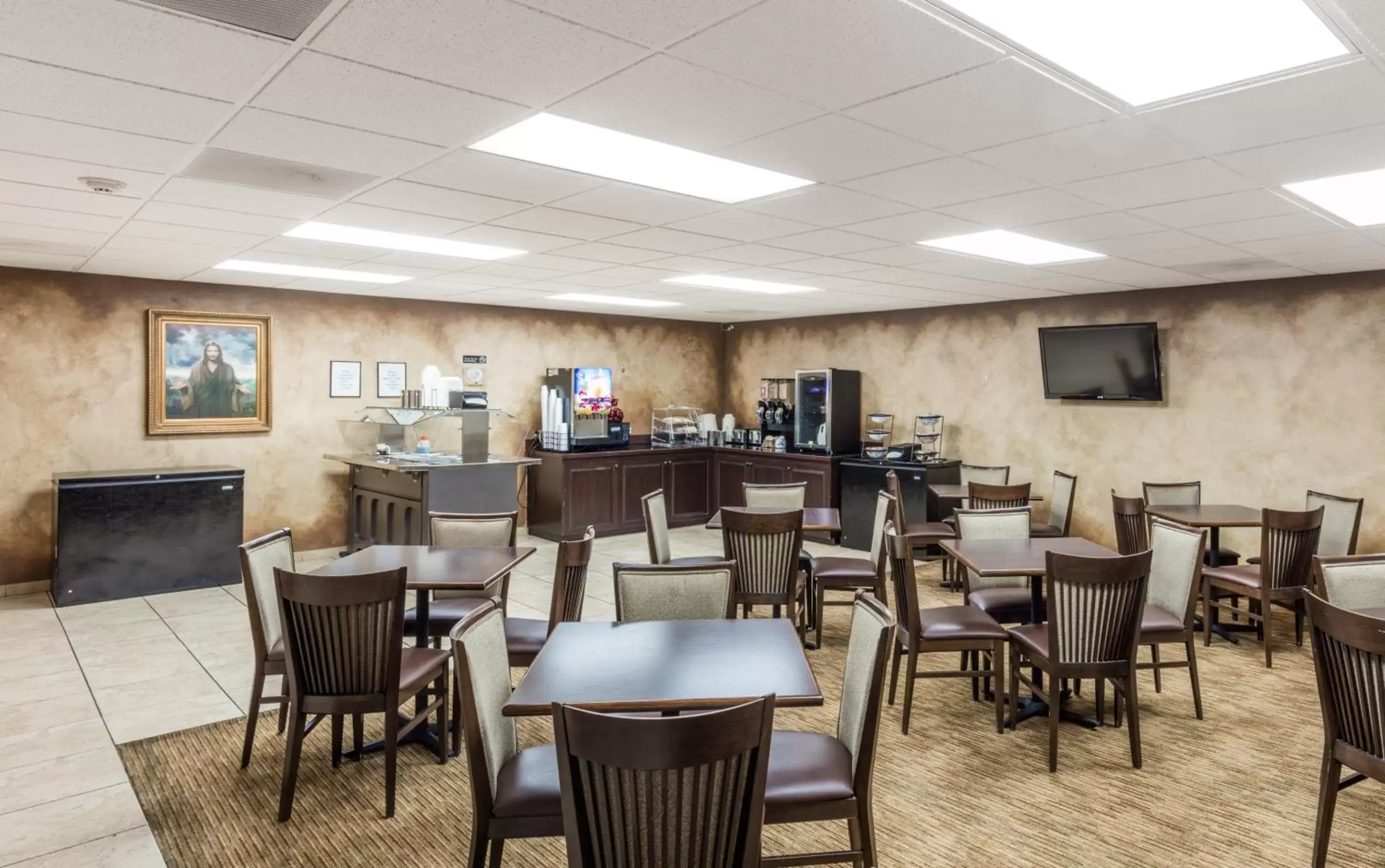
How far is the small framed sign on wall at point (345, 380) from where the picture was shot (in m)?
8.18

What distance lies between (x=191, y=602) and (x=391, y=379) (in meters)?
2.97

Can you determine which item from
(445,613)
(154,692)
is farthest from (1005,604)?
(154,692)

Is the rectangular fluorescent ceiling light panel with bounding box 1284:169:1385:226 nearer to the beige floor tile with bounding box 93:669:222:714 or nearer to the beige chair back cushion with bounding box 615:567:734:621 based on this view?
the beige chair back cushion with bounding box 615:567:734:621

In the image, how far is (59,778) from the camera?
137 inches

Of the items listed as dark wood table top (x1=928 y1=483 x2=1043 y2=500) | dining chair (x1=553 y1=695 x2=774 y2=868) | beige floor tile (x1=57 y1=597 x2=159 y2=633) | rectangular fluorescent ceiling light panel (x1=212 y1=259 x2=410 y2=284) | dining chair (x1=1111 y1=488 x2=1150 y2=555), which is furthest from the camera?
dark wood table top (x1=928 y1=483 x2=1043 y2=500)

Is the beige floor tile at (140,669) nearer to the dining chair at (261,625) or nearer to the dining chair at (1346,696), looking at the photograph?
the dining chair at (261,625)

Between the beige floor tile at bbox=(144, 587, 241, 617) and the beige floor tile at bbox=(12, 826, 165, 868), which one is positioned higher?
the beige floor tile at bbox=(144, 587, 241, 617)

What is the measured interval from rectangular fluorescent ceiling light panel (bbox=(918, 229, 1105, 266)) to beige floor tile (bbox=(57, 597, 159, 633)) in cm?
620

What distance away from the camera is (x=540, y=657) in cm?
281

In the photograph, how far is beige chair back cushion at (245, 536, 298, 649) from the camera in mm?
3518

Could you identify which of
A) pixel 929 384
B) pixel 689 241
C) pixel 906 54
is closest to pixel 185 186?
pixel 689 241

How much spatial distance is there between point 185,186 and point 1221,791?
5.34 m

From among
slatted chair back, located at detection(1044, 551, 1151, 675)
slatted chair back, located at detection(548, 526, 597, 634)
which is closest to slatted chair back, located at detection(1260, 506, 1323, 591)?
slatted chair back, located at detection(1044, 551, 1151, 675)

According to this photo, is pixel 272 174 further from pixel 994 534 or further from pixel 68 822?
pixel 994 534
